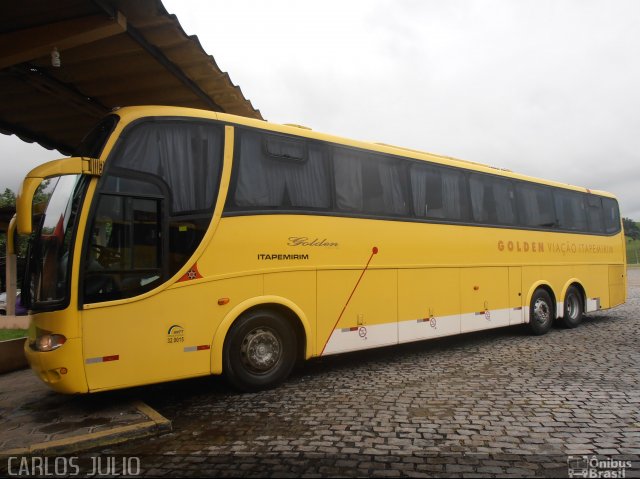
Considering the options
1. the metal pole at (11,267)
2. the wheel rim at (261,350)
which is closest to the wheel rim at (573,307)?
the wheel rim at (261,350)

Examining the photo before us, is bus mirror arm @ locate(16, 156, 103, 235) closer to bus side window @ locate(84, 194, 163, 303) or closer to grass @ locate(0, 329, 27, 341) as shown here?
bus side window @ locate(84, 194, 163, 303)

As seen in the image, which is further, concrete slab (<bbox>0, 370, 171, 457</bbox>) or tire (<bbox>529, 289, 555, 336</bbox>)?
tire (<bbox>529, 289, 555, 336</bbox>)

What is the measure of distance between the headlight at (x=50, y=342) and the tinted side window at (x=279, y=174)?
7.48 feet

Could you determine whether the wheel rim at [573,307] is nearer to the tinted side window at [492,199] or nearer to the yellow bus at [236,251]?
the tinted side window at [492,199]

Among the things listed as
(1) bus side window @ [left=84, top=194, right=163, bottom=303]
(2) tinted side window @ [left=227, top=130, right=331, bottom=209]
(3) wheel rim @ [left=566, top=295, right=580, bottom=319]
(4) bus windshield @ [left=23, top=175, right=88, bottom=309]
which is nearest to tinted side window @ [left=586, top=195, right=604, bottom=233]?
(3) wheel rim @ [left=566, top=295, right=580, bottom=319]

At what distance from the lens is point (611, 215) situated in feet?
43.0

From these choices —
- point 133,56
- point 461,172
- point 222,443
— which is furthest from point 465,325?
point 133,56

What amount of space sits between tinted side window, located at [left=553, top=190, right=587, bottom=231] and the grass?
11568 mm

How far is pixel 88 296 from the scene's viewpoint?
15.2 feet

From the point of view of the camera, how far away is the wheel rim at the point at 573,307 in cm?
1130

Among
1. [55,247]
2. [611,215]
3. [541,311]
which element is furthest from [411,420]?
[611,215]

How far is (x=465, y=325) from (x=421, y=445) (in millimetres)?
4718

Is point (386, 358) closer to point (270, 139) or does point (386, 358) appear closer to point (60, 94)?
point (270, 139)

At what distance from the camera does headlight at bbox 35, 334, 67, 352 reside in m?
4.54
